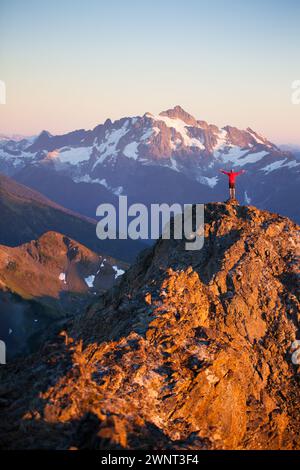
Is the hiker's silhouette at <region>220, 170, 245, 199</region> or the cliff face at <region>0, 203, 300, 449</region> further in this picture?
the hiker's silhouette at <region>220, 170, 245, 199</region>

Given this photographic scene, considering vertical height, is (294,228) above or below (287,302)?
above

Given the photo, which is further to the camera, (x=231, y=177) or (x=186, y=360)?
(x=231, y=177)

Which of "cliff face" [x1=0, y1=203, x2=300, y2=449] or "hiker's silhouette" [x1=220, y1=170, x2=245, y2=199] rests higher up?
"hiker's silhouette" [x1=220, y1=170, x2=245, y2=199]

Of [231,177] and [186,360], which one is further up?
[231,177]

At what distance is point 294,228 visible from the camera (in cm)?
6384

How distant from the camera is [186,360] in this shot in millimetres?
45625

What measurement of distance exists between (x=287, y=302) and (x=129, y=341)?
16437mm

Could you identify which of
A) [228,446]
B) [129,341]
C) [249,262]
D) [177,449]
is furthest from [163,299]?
[177,449]

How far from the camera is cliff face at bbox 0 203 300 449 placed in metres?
36.6

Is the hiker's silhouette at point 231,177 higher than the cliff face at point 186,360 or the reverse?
higher

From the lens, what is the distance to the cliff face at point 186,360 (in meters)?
36.6

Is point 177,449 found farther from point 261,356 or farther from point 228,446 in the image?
point 261,356

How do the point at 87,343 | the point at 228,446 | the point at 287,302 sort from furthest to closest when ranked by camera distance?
the point at 287,302, the point at 87,343, the point at 228,446

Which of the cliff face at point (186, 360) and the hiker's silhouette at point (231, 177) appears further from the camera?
the hiker's silhouette at point (231, 177)
